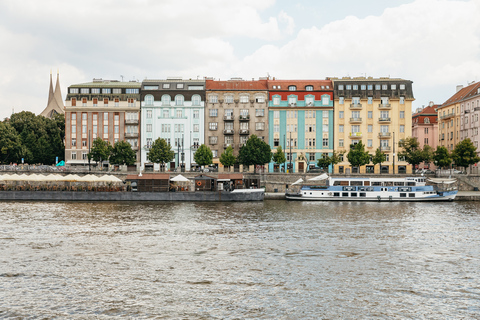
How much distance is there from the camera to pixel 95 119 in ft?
354

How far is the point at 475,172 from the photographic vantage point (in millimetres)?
89125

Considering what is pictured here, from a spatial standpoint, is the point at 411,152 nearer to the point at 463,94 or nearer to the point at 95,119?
the point at 463,94

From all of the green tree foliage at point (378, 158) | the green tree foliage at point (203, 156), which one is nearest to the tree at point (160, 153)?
the green tree foliage at point (203, 156)

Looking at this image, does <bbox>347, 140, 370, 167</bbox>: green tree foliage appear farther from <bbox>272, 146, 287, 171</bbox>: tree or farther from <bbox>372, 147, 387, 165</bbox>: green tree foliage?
<bbox>272, 146, 287, 171</bbox>: tree

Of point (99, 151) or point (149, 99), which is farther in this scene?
point (149, 99)

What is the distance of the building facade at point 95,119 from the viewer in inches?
4232

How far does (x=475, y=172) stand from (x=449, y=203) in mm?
25069

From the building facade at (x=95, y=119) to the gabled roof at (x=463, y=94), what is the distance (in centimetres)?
7698

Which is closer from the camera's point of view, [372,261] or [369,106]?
[372,261]

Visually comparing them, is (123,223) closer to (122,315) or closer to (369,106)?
(122,315)

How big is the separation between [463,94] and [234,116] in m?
57.2

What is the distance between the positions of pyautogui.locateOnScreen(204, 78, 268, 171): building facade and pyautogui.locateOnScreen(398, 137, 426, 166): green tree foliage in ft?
97.4

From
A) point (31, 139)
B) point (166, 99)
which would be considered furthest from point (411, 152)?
point (31, 139)

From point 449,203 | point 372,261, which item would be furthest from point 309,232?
point 449,203
